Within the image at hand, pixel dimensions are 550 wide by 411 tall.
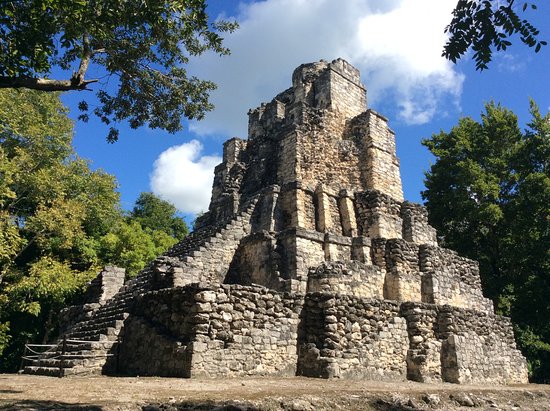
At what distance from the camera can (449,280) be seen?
14.9m

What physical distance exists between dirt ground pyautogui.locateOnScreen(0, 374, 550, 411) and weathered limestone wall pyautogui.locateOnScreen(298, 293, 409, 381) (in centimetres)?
145

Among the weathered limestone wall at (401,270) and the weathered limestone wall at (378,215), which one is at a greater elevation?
the weathered limestone wall at (378,215)

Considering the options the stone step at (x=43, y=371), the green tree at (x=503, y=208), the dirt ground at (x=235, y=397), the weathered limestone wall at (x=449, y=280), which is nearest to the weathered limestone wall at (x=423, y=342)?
the weathered limestone wall at (x=449, y=280)

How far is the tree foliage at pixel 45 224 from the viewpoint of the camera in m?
17.8

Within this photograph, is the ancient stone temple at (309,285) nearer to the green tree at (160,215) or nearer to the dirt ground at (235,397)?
the dirt ground at (235,397)

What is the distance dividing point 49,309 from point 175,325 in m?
13.7

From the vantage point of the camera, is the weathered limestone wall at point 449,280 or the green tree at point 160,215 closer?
the weathered limestone wall at point 449,280

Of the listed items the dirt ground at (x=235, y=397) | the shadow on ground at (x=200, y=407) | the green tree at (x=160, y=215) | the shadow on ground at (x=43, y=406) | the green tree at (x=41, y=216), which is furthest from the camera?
the green tree at (x=160, y=215)

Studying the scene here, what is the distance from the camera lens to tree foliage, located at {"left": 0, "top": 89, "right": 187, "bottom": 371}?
17.8 metres

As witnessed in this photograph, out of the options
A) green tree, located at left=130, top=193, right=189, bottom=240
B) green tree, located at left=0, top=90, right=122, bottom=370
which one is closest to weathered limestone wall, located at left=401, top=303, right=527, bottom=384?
green tree, located at left=0, top=90, right=122, bottom=370

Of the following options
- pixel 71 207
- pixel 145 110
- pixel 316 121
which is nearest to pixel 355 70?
pixel 316 121

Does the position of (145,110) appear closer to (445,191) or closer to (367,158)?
(367,158)

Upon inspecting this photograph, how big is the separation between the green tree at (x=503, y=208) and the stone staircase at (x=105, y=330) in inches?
551

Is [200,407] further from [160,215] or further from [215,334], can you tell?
[160,215]
